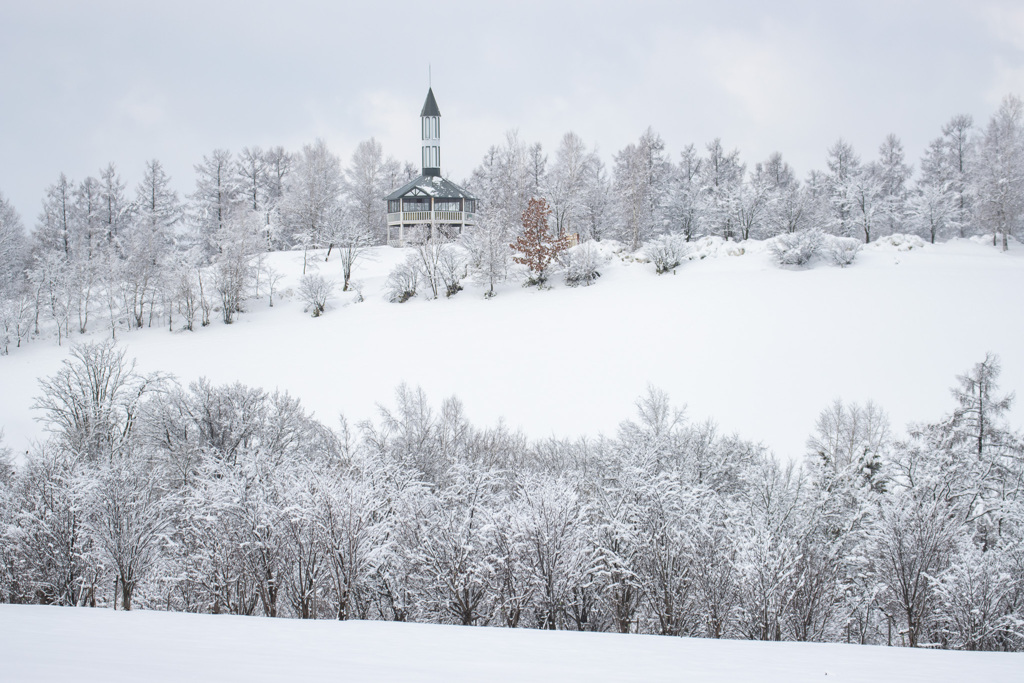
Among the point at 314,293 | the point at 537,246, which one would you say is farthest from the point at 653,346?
the point at 314,293

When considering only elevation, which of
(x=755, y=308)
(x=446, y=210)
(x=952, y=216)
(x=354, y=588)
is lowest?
(x=354, y=588)

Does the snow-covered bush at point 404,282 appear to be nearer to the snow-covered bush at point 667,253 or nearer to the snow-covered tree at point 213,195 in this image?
the snow-covered bush at point 667,253

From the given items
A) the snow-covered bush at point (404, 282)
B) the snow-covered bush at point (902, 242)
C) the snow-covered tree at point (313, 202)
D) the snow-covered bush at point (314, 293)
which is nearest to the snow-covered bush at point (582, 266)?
the snow-covered bush at point (404, 282)

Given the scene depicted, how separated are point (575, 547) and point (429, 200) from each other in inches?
1959

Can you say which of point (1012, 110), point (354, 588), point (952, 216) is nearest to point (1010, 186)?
point (952, 216)

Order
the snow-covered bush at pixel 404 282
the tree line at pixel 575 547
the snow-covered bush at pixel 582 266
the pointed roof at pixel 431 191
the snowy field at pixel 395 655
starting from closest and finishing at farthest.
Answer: the snowy field at pixel 395 655 → the tree line at pixel 575 547 → the snow-covered bush at pixel 582 266 → the snow-covered bush at pixel 404 282 → the pointed roof at pixel 431 191

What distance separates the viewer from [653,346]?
35.3 m

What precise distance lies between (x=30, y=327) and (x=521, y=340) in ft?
111

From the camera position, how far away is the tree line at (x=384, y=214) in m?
46.1

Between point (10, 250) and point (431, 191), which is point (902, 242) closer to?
point (431, 191)

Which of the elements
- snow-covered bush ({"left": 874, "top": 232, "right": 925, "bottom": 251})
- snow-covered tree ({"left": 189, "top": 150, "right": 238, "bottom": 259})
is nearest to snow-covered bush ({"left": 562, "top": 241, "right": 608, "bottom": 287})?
A: snow-covered bush ({"left": 874, "top": 232, "right": 925, "bottom": 251})

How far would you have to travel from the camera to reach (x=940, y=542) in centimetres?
1581

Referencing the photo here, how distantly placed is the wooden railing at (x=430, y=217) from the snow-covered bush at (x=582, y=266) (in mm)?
15397

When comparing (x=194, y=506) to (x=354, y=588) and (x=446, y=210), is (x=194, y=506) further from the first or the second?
(x=446, y=210)
